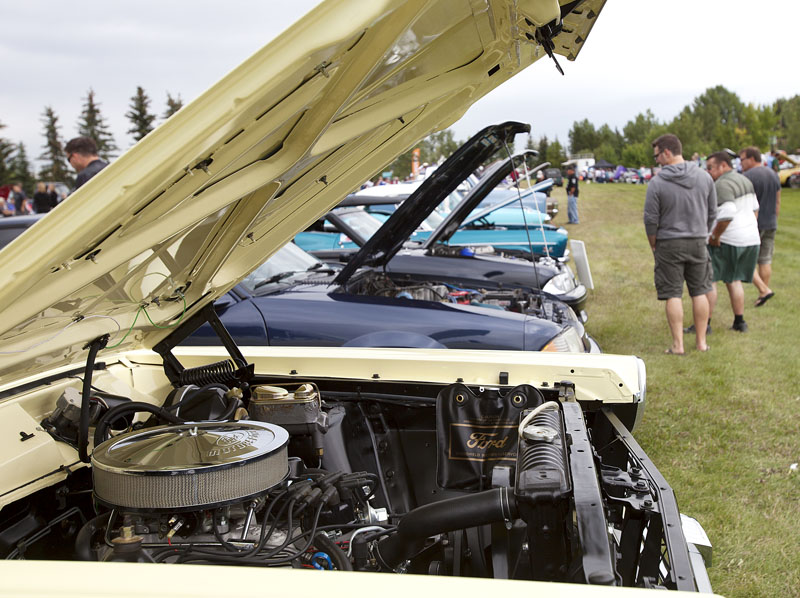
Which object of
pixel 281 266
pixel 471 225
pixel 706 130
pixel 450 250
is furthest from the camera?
pixel 706 130

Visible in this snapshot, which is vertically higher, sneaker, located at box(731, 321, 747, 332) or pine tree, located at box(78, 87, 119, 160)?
pine tree, located at box(78, 87, 119, 160)

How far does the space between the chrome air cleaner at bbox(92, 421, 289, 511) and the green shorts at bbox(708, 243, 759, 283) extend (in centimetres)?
623

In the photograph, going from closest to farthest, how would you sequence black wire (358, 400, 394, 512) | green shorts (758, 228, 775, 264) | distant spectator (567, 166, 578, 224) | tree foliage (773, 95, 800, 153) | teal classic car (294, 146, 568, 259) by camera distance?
black wire (358, 400, 394, 512) < teal classic car (294, 146, 568, 259) < green shorts (758, 228, 775, 264) < distant spectator (567, 166, 578, 224) < tree foliage (773, 95, 800, 153)

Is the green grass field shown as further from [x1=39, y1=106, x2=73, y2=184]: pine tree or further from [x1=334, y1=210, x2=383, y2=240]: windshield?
[x1=39, y1=106, x2=73, y2=184]: pine tree

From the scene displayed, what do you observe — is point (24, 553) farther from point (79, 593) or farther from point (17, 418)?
point (79, 593)

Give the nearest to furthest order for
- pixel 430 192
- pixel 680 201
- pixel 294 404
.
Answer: pixel 294 404, pixel 430 192, pixel 680 201

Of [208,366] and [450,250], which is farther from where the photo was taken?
[450,250]

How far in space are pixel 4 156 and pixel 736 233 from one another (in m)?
65.6

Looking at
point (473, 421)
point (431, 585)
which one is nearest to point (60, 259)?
point (431, 585)

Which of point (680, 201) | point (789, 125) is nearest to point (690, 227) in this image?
point (680, 201)

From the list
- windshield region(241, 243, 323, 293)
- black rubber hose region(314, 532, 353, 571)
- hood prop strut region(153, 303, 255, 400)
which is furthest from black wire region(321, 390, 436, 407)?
windshield region(241, 243, 323, 293)

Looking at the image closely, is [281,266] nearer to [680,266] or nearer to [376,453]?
[376,453]

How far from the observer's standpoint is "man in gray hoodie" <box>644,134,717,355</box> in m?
5.85

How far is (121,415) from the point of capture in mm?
2051
